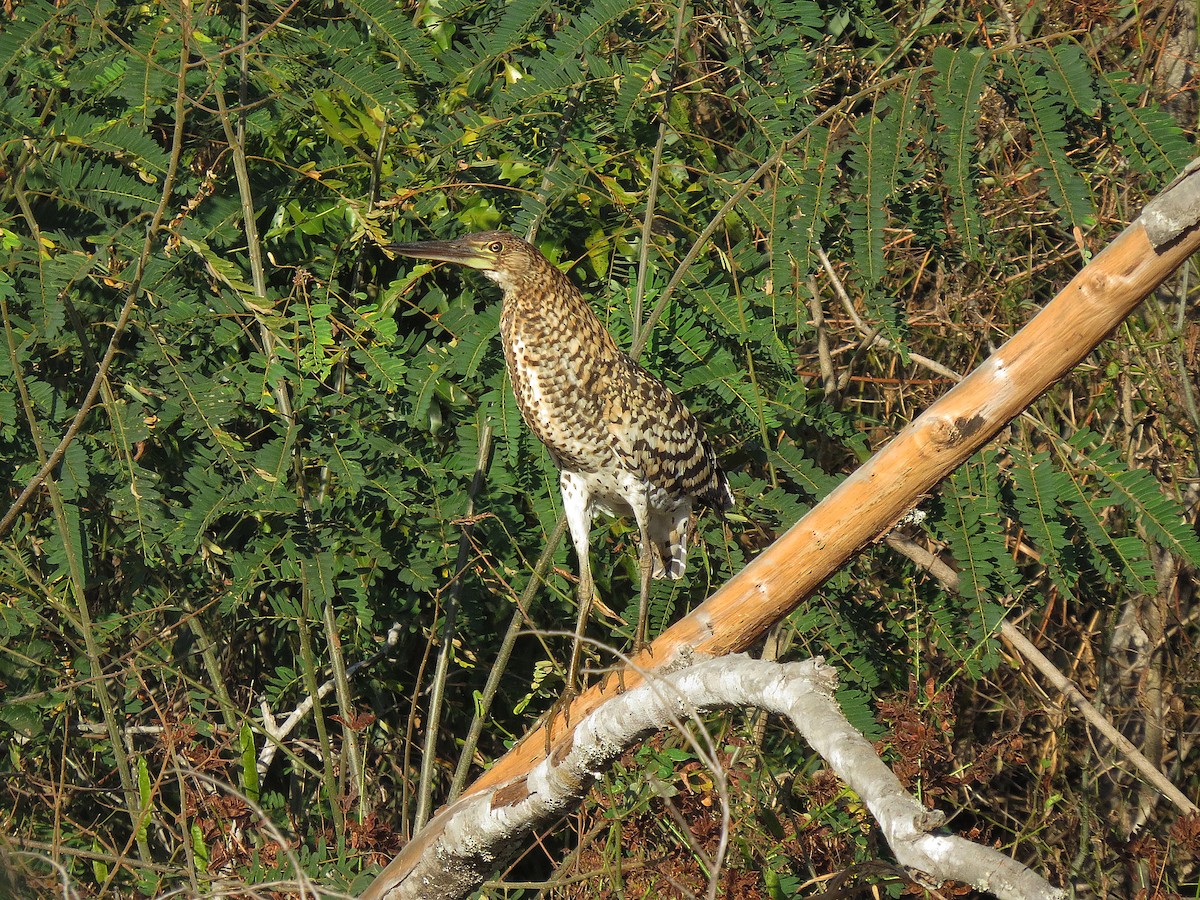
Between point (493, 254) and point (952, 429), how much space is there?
6.06 ft

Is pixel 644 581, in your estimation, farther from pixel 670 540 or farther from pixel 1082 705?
pixel 1082 705

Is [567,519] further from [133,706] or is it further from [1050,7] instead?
[1050,7]

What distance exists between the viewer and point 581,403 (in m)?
4.01

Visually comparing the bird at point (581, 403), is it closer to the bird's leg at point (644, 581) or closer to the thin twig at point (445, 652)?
the bird's leg at point (644, 581)

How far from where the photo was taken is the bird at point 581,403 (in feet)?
13.1

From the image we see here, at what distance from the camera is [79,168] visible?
13.0 feet

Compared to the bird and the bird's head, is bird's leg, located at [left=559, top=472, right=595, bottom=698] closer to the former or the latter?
the bird

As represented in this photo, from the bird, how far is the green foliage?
211 millimetres

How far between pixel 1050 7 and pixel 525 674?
3.91 meters

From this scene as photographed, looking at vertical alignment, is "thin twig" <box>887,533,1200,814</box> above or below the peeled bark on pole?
below

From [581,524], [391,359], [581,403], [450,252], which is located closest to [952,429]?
[581,403]

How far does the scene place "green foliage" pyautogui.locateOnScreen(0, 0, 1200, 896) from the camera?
3.60 meters

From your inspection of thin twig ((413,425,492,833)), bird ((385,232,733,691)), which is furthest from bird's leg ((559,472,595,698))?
thin twig ((413,425,492,833))

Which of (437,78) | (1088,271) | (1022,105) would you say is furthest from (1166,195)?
(437,78)
